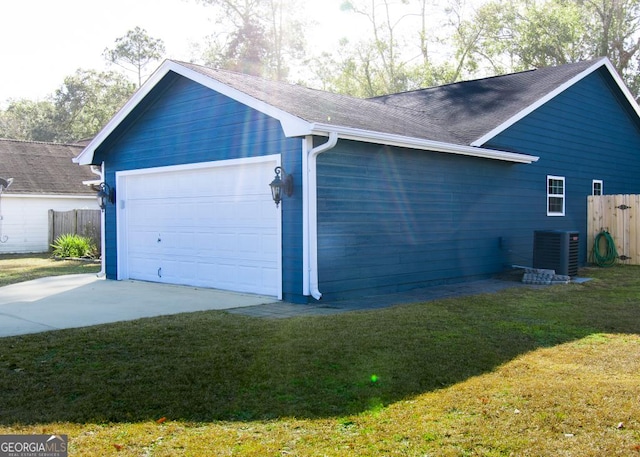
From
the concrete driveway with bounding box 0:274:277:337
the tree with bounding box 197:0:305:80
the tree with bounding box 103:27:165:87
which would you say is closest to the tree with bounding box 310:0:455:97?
the tree with bounding box 197:0:305:80

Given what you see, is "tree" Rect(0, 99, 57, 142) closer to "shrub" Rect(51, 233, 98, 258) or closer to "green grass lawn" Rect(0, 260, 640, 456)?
"shrub" Rect(51, 233, 98, 258)

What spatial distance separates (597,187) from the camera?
16.6 meters

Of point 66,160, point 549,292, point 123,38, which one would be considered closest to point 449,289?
point 549,292

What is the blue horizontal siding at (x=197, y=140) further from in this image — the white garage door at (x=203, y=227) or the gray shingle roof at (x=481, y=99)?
the gray shingle roof at (x=481, y=99)

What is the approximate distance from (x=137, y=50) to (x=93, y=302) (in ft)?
138

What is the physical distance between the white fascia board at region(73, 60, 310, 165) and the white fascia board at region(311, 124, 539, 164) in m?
0.44

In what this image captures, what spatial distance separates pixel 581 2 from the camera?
30.8 m

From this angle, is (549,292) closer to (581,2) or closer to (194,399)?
(194,399)

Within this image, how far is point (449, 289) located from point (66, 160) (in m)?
20.5

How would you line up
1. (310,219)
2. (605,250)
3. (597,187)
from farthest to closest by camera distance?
(597,187) → (605,250) → (310,219)

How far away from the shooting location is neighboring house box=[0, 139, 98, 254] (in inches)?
876

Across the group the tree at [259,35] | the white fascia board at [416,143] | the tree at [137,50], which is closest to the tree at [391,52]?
the tree at [259,35]

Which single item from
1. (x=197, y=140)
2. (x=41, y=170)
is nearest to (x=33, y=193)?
(x=41, y=170)

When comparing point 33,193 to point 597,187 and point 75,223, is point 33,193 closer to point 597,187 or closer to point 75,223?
point 75,223
